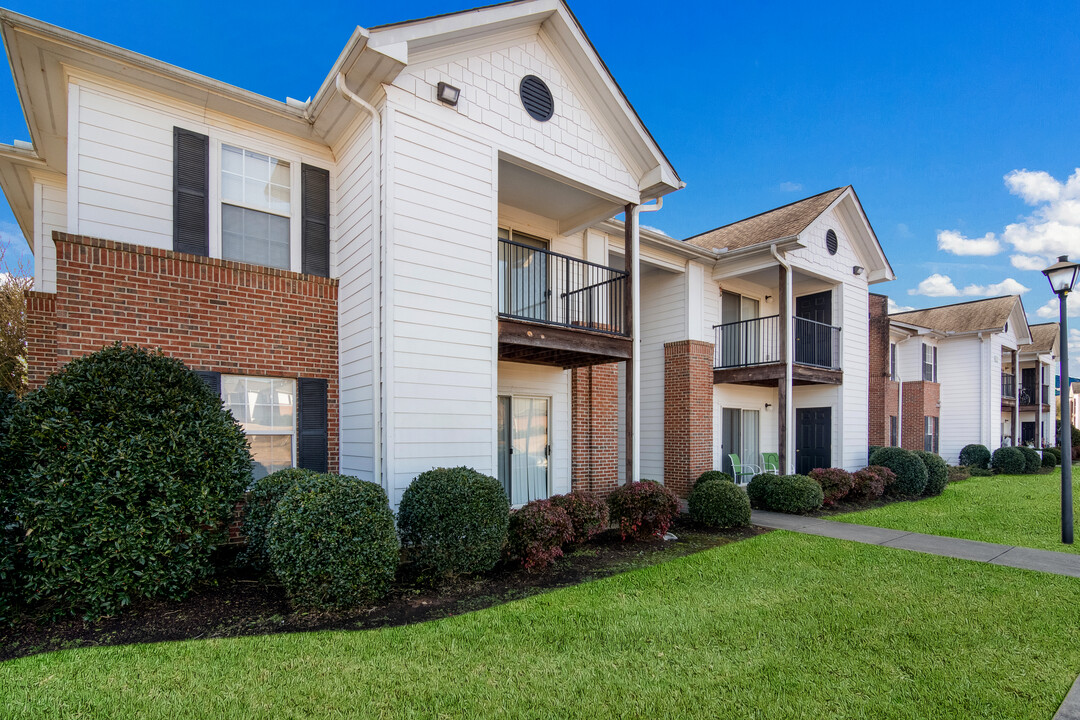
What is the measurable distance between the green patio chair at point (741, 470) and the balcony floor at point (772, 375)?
1.95 m

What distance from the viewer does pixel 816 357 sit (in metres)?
13.9

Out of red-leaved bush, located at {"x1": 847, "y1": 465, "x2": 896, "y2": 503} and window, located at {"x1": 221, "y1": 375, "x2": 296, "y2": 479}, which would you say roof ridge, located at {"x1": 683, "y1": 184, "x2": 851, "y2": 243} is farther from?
window, located at {"x1": 221, "y1": 375, "x2": 296, "y2": 479}

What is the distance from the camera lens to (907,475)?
13.4 meters

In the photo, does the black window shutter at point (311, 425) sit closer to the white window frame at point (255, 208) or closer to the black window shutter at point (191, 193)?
the white window frame at point (255, 208)

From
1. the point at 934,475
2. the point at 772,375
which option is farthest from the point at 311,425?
the point at 934,475

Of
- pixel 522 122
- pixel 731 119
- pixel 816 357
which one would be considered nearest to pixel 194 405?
pixel 522 122

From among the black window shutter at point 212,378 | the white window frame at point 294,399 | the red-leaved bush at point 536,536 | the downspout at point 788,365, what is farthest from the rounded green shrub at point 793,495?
the black window shutter at point 212,378

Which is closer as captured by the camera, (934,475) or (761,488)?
(761,488)

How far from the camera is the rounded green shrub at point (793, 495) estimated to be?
1064 centimetres

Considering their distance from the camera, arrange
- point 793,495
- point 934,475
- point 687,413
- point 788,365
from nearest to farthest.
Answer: point 793,495 < point 788,365 < point 687,413 < point 934,475

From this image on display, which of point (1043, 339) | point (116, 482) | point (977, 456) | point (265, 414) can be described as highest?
point (1043, 339)

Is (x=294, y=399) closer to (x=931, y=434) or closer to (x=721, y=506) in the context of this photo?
(x=721, y=506)

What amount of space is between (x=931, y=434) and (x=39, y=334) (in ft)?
87.1

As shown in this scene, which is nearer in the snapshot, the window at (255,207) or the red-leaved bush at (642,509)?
the window at (255,207)
